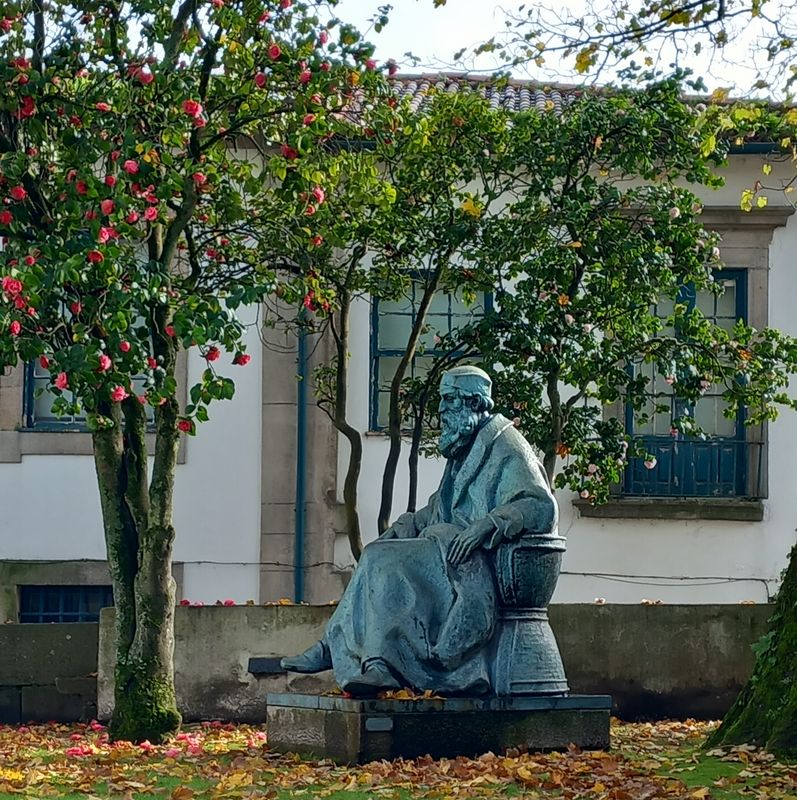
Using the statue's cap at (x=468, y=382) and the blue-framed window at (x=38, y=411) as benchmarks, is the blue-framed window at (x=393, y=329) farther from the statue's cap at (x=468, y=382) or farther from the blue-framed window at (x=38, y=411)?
the statue's cap at (x=468, y=382)

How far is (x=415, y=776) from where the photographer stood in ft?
28.8

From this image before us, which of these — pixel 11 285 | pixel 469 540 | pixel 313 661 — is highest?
pixel 11 285

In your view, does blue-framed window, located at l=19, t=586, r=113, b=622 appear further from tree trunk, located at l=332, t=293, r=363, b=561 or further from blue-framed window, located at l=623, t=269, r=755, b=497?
blue-framed window, located at l=623, t=269, r=755, b=497

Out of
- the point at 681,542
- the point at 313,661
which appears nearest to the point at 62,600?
the point at 681,542

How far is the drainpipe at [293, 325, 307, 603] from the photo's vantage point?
65.1 feet

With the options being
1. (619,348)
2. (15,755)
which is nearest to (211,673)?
(15,755)

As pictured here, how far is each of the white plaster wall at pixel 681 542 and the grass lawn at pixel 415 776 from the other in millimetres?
8972

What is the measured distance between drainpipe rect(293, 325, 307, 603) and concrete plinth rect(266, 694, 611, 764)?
9814mm

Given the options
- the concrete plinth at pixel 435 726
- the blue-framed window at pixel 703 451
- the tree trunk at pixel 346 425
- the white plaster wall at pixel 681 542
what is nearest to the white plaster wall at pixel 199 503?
the white plaster wall at pixel 681 542

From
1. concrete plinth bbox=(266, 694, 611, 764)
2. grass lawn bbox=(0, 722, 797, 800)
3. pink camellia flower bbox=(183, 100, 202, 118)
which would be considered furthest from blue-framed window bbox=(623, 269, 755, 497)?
concrete plinth bbox=(266, 694, 611, 764)

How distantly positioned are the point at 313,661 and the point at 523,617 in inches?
47.9

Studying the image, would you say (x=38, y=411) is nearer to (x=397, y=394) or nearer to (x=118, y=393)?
(x=397, y=394)

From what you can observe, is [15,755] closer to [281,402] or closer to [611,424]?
[611,424]

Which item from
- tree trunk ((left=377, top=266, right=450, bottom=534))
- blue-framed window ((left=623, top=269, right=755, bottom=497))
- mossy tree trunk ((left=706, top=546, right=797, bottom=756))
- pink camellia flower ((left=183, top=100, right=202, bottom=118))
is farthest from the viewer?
blue-framed window ((left=623, top=269, right=755, bottom=497))
